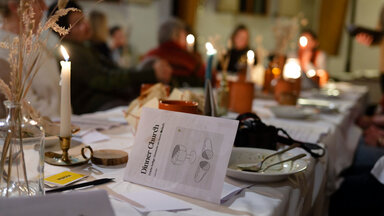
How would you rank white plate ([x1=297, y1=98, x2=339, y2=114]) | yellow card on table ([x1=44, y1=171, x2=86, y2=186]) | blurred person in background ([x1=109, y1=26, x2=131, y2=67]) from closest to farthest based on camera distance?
yellow card on table ([x1=44, y1=171, x2=86, y2=186]) < white plate ([x1=297, y1=98, x2=339, y2=114]) < blurred person in background ([x1=109, y1=26, x2=131, y2=67])

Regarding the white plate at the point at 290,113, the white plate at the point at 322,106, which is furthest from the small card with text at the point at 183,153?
the white plate at the point at 322,106

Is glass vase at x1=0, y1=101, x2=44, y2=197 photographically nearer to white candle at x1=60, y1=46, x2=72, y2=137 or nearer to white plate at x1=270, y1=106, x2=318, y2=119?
white candle at x1=60, y1=46, x2=72, y2=137

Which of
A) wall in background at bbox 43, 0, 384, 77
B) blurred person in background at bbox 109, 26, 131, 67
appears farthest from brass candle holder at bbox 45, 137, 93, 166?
wall in background at bbox 43, 0, 384, 77

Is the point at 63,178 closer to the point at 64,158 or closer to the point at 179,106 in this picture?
the point at 64,158

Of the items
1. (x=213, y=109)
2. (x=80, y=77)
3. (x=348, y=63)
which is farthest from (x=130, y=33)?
(x=213, y=109)

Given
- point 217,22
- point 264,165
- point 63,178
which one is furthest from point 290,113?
point 217,22

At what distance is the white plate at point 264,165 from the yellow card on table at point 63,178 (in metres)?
0.32

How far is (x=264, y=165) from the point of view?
3.14 ft

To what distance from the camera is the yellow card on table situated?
31.2 inches

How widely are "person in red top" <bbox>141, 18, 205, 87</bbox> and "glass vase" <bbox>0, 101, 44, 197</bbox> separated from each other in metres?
2.50

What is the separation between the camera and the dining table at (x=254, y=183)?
73 centimetres

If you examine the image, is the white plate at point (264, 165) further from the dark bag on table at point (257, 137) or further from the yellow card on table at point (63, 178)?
the yellow card on table at point (63, 178)

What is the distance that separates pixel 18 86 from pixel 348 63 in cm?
723

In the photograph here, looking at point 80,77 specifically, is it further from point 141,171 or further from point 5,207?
point 5,207
